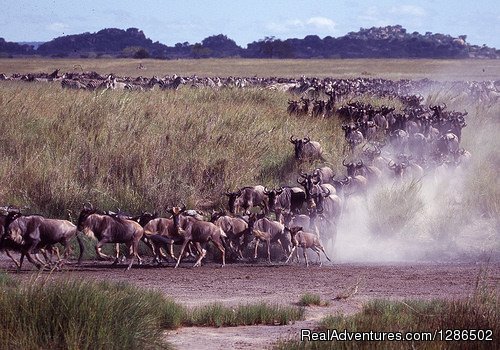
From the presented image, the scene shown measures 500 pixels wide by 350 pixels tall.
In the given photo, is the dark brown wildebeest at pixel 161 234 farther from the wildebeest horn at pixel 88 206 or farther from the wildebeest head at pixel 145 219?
the wildebeest horn at pixel 88 206

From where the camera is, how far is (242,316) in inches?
395

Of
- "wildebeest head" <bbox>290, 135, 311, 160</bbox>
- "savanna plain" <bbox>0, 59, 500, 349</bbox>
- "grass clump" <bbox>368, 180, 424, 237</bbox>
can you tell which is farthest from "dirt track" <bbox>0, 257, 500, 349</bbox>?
"wildebeest head" <bbox>290, 135, 311, 160</bbox>

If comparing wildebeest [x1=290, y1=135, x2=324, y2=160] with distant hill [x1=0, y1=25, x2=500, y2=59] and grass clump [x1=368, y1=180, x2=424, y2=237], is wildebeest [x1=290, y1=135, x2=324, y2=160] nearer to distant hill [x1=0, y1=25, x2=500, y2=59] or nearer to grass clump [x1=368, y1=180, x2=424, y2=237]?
grass clump [x1=368, y1=180, x2=424, y2=237]

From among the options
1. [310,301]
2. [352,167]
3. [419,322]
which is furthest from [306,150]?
[419,322]

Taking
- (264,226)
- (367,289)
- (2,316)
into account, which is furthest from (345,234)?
(2,316)

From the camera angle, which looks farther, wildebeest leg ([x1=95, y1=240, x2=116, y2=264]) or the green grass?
wildebeest leg ([x1=95, y1=240, x2=116, y2=264])

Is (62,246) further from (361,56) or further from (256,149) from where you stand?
(361,56)

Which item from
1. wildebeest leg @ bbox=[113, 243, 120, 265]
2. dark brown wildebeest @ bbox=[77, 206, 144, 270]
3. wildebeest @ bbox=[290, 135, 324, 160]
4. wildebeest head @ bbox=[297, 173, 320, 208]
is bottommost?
wildebeest leg @ bbox=[113, 243, 120, 265]

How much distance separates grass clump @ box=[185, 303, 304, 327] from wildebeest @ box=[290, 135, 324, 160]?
361 inches

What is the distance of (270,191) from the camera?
15875 millimetres

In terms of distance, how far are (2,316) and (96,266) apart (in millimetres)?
5251

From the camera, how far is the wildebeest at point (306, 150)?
19.2 m

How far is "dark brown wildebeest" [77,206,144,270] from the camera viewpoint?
13.5 m

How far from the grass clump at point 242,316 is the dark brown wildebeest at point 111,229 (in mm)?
3461
